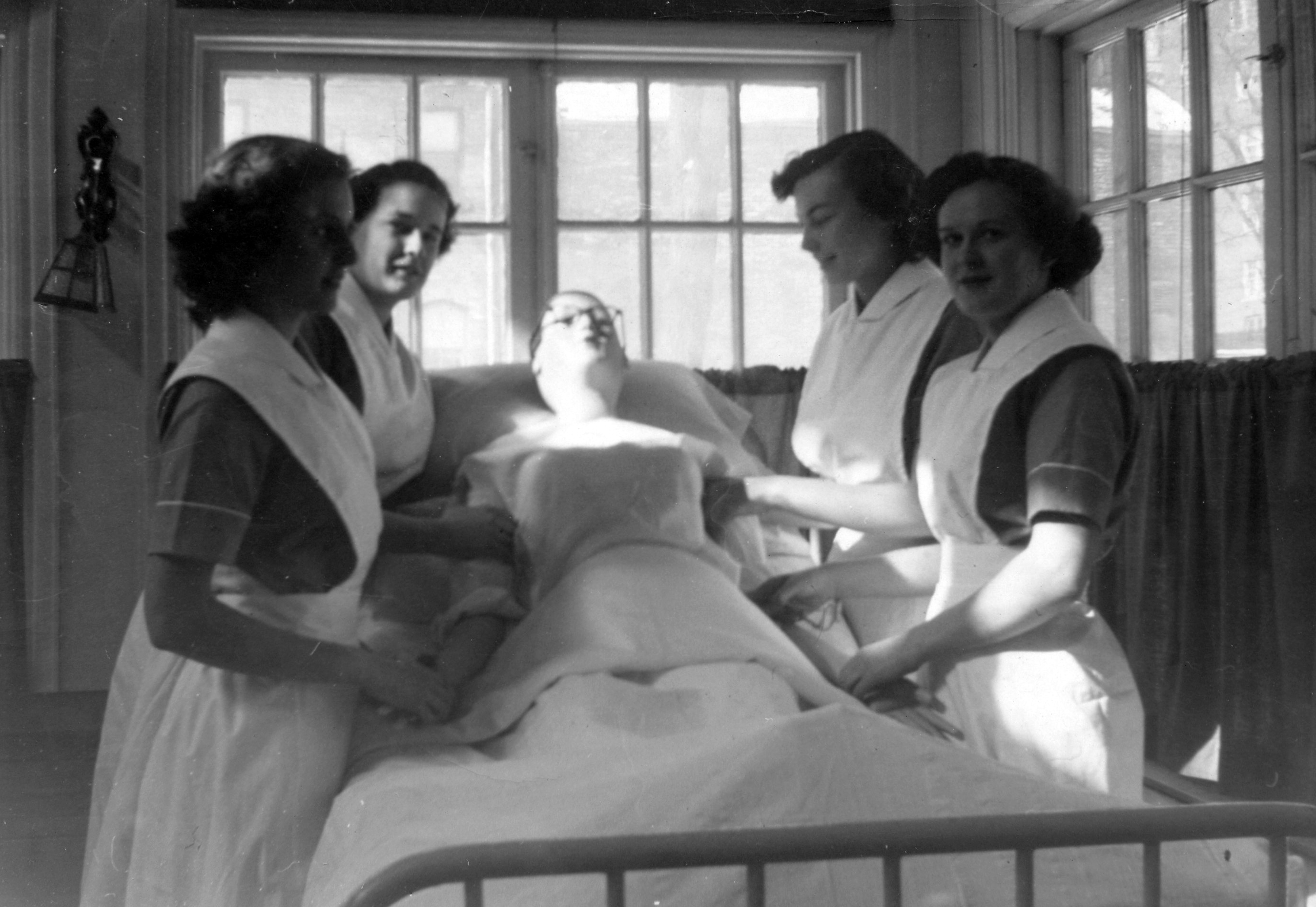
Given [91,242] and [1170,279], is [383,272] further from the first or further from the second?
[1170,279]

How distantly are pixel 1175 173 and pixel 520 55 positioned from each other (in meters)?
0.53

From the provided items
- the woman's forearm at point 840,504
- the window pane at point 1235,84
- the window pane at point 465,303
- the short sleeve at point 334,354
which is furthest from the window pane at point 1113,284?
the short sleeve at point 334,354

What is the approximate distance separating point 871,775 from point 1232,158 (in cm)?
58

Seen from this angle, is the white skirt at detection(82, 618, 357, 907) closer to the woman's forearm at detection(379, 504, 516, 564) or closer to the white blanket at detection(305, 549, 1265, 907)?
the white blanket at detection(305, 549, 1265, 907)

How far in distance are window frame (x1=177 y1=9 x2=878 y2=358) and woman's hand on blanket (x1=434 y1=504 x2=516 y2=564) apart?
13 centimetres

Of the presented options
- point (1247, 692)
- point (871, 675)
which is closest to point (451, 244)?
point (871, 675)

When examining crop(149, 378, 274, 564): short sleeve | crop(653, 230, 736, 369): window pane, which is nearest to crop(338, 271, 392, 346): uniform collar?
crop(149, 378, 274, 564): short sleeve

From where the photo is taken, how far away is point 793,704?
0.84m

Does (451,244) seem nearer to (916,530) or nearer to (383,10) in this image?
(383,10)

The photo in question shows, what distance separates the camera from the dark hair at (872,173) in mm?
A: 826

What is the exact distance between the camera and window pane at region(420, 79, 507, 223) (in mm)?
786

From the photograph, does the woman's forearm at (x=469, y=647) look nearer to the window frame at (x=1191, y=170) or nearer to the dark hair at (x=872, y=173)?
the dark hair at (x=872, y=173)

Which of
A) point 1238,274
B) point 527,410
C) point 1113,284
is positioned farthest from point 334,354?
point 1238,274

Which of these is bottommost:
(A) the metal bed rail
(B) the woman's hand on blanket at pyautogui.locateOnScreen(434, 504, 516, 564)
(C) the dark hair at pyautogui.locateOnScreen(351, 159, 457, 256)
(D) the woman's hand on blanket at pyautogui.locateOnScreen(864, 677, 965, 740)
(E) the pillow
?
(A) the metal bed rail
